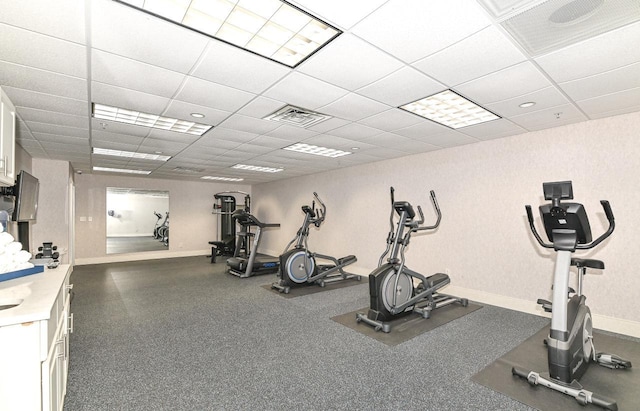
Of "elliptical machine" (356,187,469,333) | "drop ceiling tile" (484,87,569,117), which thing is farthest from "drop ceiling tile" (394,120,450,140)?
"elliptical machine" (356,187,469,333)

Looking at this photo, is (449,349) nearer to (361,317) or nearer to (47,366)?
(361,317)

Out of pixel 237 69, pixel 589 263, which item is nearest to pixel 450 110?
pixel 589 263

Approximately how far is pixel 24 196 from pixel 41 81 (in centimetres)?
150

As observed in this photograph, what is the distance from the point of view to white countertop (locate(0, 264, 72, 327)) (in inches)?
54.7

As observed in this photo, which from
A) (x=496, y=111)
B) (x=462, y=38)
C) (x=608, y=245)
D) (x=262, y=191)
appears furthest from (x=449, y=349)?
(x=262, y=191)

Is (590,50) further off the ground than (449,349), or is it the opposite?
(590,50)

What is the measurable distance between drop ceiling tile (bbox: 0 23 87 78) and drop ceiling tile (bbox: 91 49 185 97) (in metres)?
0.10

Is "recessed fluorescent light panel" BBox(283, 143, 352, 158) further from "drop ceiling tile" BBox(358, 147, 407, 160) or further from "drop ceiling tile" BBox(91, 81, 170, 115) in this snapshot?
"drop ceiling tile" BBox(91, 81, 170, 115)

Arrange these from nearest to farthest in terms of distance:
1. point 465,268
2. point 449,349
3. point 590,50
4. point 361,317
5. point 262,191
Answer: point 590,50, point 449,349, point 361,317, point 465,268, point 262,191

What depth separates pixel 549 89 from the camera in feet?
9.05

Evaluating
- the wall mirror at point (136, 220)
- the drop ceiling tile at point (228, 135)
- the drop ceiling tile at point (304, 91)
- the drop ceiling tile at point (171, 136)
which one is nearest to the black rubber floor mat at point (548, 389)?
the drop ceiling tile at point (304, 91)

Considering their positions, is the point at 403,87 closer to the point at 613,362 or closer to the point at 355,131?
the point at 355,131

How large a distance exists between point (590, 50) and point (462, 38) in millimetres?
974

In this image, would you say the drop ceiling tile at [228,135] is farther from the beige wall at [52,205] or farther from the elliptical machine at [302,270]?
the beige wall at [52,205]
